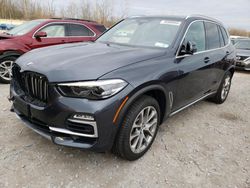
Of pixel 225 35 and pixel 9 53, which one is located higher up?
pixel 225 35

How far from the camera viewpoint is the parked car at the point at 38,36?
5.48 m

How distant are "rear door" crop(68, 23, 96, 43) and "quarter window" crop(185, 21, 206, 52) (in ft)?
12.5

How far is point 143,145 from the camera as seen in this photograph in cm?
284

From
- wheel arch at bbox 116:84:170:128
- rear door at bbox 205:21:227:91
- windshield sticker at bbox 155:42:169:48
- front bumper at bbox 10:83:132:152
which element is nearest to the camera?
front bumper at bbox 10:83:132:152

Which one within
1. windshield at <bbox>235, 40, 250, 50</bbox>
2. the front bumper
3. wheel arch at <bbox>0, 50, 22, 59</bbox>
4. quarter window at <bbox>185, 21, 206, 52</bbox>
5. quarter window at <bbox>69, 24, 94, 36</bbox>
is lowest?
windshield at <bbox>235, 40, 250, 50</bbox>

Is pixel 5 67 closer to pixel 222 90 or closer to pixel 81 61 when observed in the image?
pixel 81 61

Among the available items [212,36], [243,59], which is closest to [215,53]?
[212,36]

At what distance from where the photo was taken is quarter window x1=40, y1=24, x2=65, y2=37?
6.17 metres

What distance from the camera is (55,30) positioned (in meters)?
6.35

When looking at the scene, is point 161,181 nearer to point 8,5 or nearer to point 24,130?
point 24,130

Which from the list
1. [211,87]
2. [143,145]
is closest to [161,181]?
[143,145]

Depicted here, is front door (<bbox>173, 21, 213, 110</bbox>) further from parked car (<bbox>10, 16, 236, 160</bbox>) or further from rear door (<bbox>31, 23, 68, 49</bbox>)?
rear door (<bbox>31, 23, 68, 49</bbox>)

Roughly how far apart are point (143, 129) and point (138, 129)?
103mm

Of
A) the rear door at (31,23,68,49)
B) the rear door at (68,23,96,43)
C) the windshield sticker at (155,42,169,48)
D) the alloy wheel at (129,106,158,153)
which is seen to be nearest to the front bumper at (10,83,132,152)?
the alloy wheel at (129,106,158,153)
